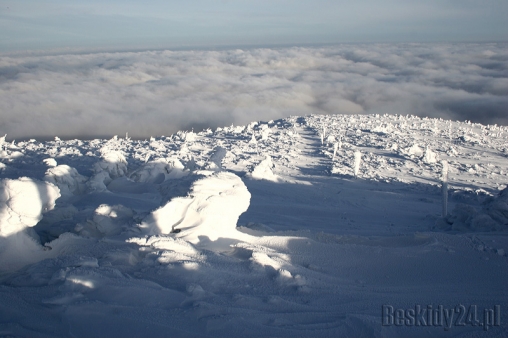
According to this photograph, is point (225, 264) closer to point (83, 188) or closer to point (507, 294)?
point (507, 294)

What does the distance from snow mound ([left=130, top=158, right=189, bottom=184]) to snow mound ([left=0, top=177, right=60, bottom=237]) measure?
12.1 metres

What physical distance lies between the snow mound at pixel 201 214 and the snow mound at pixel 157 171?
11.7 metres

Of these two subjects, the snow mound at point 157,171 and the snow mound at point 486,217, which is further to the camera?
the snow mound at point 157,171

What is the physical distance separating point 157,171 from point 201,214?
13.2 metres

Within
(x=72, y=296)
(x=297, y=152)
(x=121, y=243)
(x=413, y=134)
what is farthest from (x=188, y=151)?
(x=72, y=296)

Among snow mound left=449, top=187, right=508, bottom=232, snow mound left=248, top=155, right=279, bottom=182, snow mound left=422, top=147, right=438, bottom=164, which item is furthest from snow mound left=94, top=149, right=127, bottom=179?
snow mound left=422, top=147, right=438, bottom=164

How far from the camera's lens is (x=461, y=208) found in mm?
13773

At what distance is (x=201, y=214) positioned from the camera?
8.76 m

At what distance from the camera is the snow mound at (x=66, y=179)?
1770 cm

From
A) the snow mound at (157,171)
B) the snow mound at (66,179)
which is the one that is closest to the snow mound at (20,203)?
the snow mound at (66,179)

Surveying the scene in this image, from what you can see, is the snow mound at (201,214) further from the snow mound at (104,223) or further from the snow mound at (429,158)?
the snow mound at (429,158)

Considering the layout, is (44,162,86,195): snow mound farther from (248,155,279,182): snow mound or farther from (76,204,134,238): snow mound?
(248,155,279,182): snow mound

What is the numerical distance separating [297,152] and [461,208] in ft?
72.2

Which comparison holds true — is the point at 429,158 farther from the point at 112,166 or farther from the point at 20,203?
the point at 20,203
